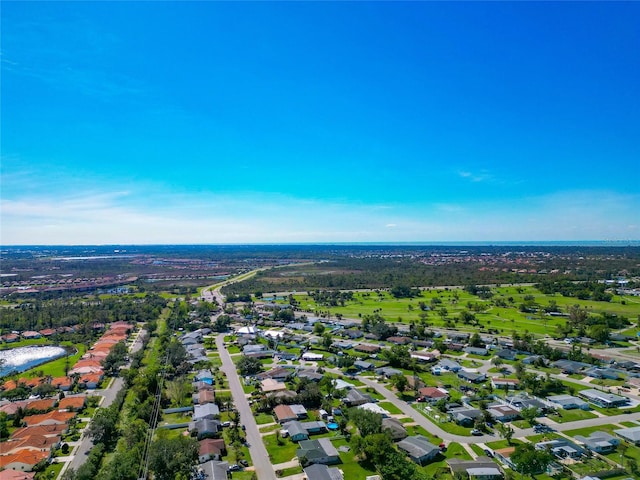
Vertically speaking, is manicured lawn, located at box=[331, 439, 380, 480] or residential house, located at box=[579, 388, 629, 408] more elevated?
residential house, located at box=[579, 388, 629, 408]

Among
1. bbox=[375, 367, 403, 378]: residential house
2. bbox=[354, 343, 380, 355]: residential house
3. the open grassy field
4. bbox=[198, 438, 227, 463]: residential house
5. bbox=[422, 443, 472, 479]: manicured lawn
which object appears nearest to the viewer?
bbox=[422, 443, 472, 479]: manicured lawn

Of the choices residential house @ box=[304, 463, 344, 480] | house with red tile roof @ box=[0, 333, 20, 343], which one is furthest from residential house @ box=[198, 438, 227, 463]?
house with red tile roof @ box=[0, 333, 20, 343]

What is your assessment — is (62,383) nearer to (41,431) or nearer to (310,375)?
(41,431)

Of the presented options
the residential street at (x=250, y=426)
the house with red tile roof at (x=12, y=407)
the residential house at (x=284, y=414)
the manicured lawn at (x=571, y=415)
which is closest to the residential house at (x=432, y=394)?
the manicured lawn at (x=571, y=415)

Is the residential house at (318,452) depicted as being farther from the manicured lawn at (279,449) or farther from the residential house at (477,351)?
the residential house at (477,351)

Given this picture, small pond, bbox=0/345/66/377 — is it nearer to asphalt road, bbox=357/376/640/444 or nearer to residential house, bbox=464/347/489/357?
asphalt road, bbox=357/376/640/444

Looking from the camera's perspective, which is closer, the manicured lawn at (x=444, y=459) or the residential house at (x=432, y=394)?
the manicured lawn at (x=444, y=459)
